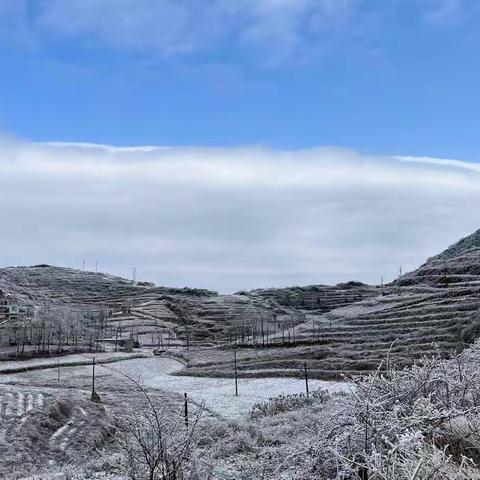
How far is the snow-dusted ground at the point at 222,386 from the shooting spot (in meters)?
38.0

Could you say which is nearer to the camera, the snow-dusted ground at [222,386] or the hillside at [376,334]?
the snow-dusted ground at [222,386]

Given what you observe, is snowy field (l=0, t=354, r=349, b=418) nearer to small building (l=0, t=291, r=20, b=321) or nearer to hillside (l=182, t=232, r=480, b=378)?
hillside (l=182, t=232, r=480, b=378)

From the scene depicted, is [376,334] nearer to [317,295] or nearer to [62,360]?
[62,360]

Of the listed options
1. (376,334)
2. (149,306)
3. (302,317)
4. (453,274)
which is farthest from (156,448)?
(149,306)

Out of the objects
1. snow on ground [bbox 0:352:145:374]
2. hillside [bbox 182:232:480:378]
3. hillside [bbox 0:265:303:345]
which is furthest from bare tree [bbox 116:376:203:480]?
hillside [bbox 0:265:303:345]

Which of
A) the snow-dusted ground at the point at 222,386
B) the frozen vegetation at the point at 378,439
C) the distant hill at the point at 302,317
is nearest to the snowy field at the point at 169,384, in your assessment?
the snow-dusted ground at the point at 222,386

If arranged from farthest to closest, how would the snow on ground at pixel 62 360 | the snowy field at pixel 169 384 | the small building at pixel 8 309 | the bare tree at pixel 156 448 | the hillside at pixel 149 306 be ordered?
the hillside at pixel 149 306 < the small building at pixel 8 309 < the snow on ground at pixel 62 360 < the snowy field at pixel 169 384 < the bare tree at pixel 156 448

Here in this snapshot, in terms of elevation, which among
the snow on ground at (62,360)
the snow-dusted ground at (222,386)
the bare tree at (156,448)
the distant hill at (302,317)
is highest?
the distant hill at (302,317)

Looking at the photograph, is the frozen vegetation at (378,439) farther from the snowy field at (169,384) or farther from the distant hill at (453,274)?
the distant hill at (453,274)

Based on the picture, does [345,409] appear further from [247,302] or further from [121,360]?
[247,302]

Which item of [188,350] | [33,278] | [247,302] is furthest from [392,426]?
[33,278]

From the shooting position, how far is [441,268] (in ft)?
331

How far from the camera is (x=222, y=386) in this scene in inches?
2041

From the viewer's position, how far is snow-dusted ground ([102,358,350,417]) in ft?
125
